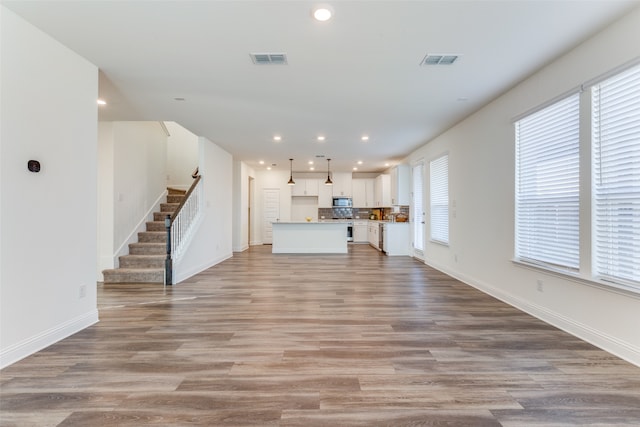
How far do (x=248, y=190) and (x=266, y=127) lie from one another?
15.7ft

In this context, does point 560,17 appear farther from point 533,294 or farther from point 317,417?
point 317,417

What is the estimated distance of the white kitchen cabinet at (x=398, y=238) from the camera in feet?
26.2

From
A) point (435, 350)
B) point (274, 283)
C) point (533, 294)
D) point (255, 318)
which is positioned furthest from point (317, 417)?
point (274, 283)

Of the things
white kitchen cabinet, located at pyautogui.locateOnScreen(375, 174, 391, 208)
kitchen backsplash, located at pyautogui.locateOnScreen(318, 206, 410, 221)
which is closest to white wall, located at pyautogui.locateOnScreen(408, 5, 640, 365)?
white kitchen cabinet, located at pyautogui.locateOnScreen(375, 174, 391, 208)

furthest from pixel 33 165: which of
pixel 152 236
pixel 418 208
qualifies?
pixel 418 208

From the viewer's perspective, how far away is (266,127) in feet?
17.3

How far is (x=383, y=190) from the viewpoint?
384 inches

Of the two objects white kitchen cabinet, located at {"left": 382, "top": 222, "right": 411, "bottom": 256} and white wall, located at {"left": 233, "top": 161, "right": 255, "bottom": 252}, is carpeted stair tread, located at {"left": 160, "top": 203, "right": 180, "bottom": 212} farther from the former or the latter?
white kitchen cabinet, located at {"left": 382, "top": 222, "right": 411, "bottom": 256}

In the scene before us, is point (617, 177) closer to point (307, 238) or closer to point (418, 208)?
point (418, 208)

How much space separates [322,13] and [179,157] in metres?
6.68

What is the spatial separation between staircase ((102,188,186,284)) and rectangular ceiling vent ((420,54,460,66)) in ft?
15.9

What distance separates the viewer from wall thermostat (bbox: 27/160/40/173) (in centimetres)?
242

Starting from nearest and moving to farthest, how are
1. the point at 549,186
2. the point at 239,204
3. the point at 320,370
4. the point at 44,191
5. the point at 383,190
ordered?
the point at 320,370 → the point at 44,191 → the point at 549,186 → the point at 239,204 → the point at 383,190

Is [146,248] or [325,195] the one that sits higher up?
[325,195]
